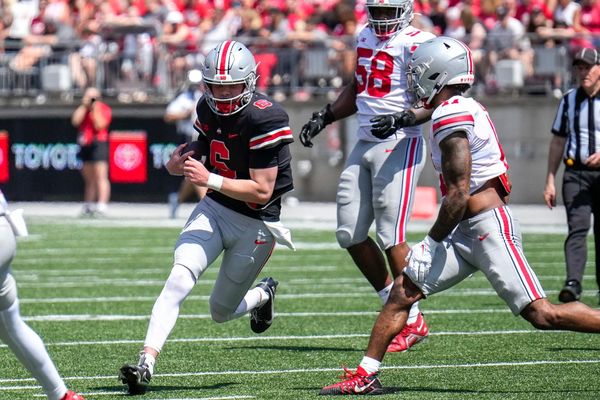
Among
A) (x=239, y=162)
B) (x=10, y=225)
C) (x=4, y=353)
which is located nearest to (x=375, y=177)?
(x=239, y=162)

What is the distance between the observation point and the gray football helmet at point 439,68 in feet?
20.2

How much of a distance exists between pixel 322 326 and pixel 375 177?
1.32 meters

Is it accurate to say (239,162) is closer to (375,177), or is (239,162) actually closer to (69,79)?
(375,177)

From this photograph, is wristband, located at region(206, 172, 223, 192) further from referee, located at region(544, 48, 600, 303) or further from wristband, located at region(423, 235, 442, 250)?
referee, located at region(544, 48, 600, 303)

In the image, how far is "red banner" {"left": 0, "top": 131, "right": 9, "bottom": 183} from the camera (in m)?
21.2

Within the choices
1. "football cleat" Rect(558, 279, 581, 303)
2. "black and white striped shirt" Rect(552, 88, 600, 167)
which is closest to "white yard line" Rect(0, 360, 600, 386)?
"football cleat" Rect(558, 279, 581, 303)

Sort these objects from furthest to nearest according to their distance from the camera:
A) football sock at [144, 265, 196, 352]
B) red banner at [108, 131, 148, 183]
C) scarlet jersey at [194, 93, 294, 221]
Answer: red banner at [108, 131, 148, 183], scarlet jersey at [194, 93, 294, 221], football sock at [144, 265, 196, 352]

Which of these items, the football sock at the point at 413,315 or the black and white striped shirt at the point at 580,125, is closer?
the football sock at the point at 413,315

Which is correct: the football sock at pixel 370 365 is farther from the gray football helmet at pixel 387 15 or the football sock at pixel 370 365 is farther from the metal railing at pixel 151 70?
the metal railing at pixel 151 70

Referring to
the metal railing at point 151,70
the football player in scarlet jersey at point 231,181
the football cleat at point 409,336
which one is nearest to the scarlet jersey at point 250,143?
the football player in scarlet jersey at point 231,181

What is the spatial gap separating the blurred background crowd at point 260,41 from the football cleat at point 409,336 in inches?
439

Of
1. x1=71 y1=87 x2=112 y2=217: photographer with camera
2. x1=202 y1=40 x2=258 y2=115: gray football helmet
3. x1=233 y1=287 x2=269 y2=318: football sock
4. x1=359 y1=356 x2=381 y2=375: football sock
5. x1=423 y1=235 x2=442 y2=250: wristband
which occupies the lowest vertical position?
x1=71 y1=87 x2=112 y2=217: photographer with camera

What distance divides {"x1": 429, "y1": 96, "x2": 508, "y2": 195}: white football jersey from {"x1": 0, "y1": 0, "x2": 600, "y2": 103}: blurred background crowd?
12273mm

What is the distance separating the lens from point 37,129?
21266mm
